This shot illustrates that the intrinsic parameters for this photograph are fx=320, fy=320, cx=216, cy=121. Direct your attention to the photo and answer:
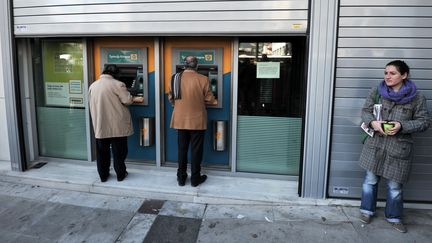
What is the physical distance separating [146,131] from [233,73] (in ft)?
4.90

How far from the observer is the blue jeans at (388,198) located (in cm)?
321

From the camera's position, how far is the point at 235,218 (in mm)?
3441

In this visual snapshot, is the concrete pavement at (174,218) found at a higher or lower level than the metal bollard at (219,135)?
lower

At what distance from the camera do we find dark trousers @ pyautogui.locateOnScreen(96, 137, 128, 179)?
13.4ft

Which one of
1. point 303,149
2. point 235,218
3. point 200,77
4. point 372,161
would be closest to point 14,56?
point 200,77

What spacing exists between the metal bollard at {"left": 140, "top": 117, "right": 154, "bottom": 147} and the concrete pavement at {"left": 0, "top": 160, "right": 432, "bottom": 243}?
72cm

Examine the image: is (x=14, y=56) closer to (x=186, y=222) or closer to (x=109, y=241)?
(x=109, y=241)

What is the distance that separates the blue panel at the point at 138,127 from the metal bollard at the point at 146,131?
94 mm

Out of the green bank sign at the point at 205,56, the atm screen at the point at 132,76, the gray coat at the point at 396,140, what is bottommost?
the gray coat at the point at 396,140

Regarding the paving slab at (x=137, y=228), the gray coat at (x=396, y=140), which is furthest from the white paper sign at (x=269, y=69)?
the paving slab at (x=137, y=228)

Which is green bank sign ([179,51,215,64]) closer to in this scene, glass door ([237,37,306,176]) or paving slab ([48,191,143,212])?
glass door ([237,37,306,176])

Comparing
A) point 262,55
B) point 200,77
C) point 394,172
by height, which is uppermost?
point 262,55

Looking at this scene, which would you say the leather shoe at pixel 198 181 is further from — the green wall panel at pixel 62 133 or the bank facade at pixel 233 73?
the green wall panel at pixel 62 133

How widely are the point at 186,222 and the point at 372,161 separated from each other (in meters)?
1.99
